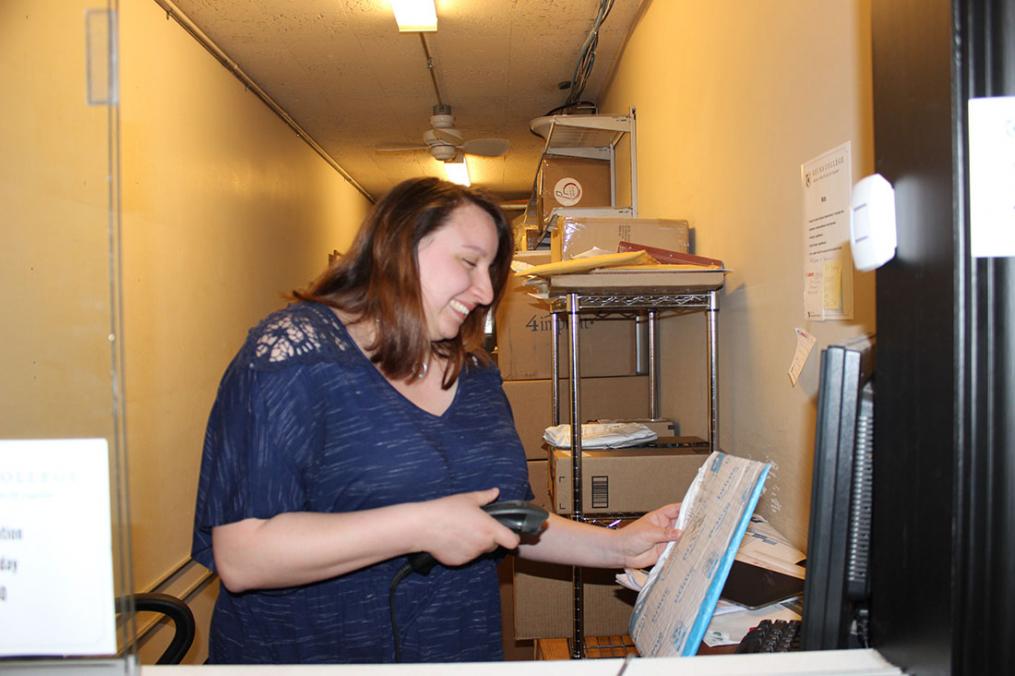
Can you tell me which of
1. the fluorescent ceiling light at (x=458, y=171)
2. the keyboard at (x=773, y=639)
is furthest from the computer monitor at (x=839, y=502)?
the fluorescent ceiling light at (x=458, y=171)

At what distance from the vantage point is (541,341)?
3053 millimetres

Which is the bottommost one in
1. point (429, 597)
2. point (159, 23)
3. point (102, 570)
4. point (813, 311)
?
point (429, 597)

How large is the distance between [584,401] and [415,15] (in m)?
1.82

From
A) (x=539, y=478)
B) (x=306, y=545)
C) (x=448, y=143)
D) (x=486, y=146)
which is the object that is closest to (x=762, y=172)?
(x=306, y=545)

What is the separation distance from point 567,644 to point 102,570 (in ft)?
6.57

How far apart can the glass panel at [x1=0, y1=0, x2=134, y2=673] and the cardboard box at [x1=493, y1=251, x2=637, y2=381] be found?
2.40 m

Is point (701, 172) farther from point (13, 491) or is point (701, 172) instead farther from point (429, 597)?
point (13, 491)

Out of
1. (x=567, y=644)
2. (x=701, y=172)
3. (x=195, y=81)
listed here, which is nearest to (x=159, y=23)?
(x=195, y=81)

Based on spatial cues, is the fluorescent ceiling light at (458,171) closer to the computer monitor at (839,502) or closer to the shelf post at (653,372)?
the shelf post at (653,372)

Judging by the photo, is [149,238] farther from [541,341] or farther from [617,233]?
[617,233]

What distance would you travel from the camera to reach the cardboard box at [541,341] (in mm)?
2971

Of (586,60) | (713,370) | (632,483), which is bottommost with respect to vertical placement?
(632,483)

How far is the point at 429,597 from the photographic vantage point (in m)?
1.00

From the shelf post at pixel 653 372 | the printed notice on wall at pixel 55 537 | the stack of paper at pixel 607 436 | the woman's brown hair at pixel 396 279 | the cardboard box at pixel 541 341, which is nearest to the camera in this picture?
the printed notice on wall at pixel 55 537
